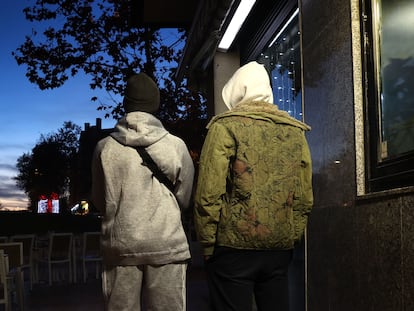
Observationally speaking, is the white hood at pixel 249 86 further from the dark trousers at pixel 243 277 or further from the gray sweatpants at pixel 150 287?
the gray sweatpants at pixel 150 287

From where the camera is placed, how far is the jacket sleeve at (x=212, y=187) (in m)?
2.78

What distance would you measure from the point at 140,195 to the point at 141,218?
11 centimetres

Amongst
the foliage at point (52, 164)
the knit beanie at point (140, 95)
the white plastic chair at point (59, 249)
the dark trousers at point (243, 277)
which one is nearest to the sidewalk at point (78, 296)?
the white plastic chair at point (59, 249)

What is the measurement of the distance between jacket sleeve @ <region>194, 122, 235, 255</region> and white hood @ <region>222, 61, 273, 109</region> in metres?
0.34

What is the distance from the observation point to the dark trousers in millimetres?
2791

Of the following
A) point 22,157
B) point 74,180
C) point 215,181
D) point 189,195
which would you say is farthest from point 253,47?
point 22,157

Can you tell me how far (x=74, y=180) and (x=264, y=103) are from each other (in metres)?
52.5

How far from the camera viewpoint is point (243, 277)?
110 inches

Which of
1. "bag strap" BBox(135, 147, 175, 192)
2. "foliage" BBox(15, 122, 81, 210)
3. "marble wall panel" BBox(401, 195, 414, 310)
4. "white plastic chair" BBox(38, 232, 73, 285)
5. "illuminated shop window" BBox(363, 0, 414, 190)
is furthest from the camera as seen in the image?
"foliage" BBox(15, 122, 81, 210)

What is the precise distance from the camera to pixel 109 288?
321cm

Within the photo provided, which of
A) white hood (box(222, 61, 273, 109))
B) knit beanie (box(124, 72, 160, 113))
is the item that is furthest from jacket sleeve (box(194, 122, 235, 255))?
knit beanie (box(124, 72, 160, 113))

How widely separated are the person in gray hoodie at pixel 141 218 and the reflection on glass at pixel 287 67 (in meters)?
2.16

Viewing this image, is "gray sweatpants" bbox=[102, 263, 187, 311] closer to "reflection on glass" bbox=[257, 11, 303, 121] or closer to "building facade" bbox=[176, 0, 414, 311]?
"building facade" bbox=[176, 0, 414, 311]

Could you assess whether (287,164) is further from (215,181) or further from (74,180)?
(74,180)
